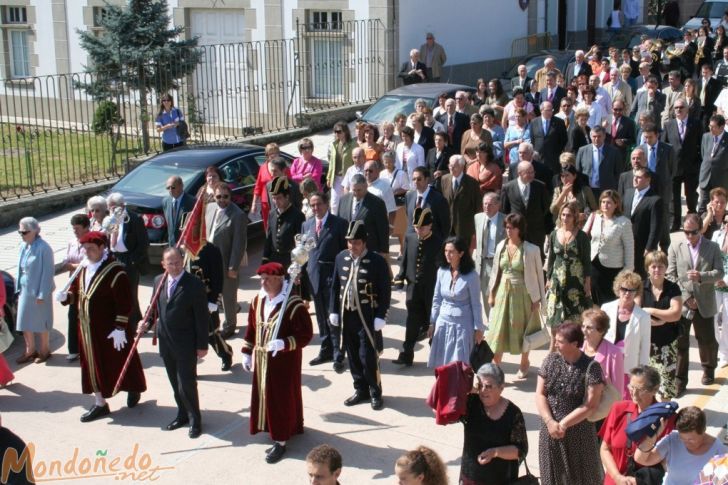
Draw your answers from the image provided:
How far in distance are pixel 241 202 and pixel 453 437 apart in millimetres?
6210

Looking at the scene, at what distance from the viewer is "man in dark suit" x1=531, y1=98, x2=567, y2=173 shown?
534 inches

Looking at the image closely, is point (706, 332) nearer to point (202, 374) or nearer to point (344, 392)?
point (344, 392)

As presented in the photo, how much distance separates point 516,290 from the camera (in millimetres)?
9281

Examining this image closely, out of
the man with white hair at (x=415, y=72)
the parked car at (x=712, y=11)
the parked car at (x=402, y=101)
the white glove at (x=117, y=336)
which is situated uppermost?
the parked car at (x=712, y=11)

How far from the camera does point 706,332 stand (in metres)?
9.30

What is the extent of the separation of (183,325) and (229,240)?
275cm

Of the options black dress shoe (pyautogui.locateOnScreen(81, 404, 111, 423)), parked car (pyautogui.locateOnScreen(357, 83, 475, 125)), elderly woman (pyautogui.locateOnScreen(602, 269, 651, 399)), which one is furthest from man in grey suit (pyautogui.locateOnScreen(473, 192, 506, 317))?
parked car (pyautogui.locateOnScreen(357, 83, 475, 125))

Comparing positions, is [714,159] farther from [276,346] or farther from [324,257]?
[276,346]

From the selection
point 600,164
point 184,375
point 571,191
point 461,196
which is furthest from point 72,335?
point 600,164

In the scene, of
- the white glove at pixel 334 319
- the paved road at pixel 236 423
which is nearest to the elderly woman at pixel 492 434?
the paved road at pixel 236 423

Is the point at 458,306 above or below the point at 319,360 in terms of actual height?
above

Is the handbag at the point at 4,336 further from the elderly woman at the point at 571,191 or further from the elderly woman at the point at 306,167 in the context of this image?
the elderly woman at the point at 571,191

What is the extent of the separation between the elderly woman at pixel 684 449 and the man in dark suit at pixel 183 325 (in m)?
3.96

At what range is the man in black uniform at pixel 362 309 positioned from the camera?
8945 mm
